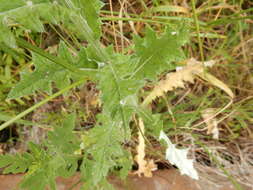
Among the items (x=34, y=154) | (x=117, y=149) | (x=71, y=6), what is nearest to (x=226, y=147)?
(x=117, y=149)

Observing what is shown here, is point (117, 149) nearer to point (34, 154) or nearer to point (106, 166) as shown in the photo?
point (106, 166)

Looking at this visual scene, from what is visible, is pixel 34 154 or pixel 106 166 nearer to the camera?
pixel 106 166

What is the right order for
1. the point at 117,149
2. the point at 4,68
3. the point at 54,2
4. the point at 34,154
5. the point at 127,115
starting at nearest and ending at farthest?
the point at 54,2, the point at 127,115, the point at 117,149, the point at 34,154, the point at 4,68

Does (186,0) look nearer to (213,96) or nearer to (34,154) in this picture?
(213,96)

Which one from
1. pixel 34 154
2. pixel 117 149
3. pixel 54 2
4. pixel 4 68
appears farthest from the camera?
pixel 4 68

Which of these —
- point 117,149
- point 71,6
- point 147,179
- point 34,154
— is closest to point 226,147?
point 147,179

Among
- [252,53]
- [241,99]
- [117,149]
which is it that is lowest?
[117,149]

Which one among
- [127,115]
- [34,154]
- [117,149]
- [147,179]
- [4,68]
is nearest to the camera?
[127,115]

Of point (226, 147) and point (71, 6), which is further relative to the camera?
point (226, 147)

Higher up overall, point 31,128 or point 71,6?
point 71,6
